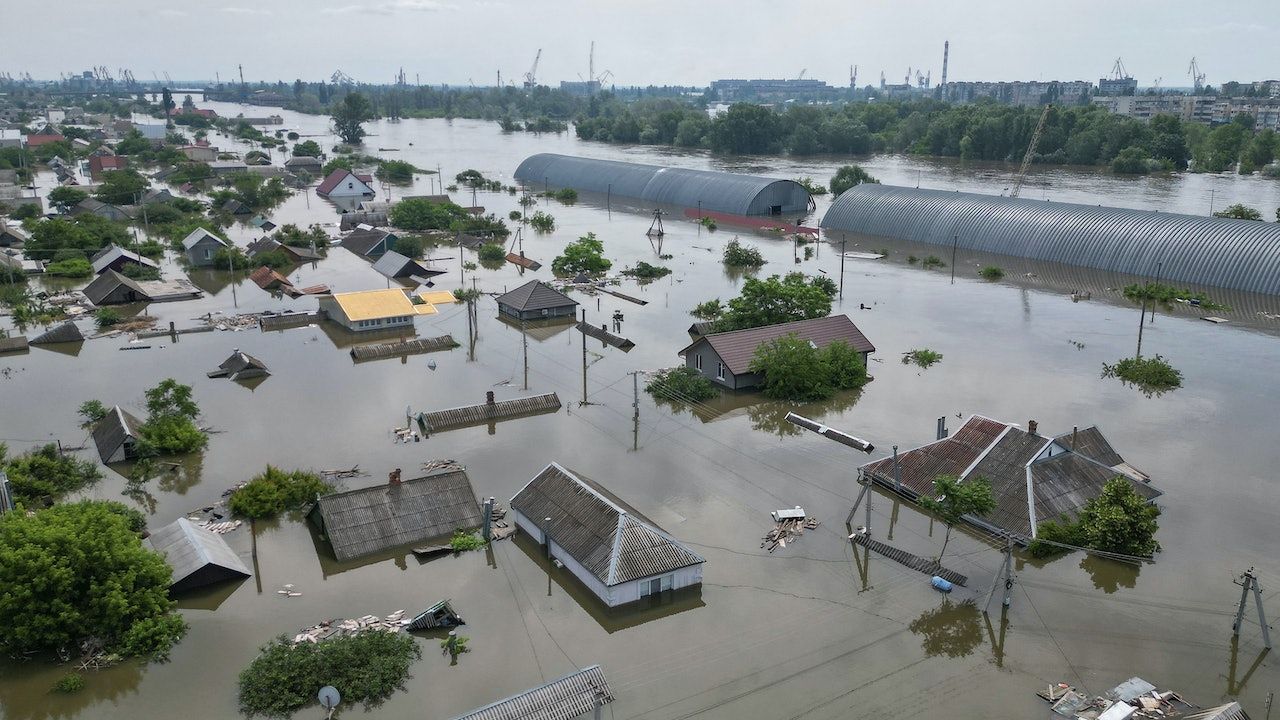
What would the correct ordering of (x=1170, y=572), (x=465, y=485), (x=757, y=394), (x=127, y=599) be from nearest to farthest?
(x=127, y=599) → (x=1170, y=572) → (x=465, y=485) → (x=757, y=394)

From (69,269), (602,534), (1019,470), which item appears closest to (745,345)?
(1019,470)

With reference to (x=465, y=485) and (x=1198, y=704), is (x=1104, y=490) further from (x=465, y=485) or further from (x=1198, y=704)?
(x=465, y=485)

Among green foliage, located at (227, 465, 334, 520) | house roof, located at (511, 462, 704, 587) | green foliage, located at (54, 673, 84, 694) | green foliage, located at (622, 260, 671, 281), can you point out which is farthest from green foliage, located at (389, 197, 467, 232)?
green foliage, located at (54, 673, 84, 694)

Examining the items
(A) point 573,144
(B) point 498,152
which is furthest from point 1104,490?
(A) point 573,144

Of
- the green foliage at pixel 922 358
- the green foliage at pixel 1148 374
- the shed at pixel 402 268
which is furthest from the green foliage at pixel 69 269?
the green foliage at pixel 1148 374

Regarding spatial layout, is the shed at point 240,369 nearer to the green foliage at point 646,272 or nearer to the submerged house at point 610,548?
the submerged house at point 610,548
